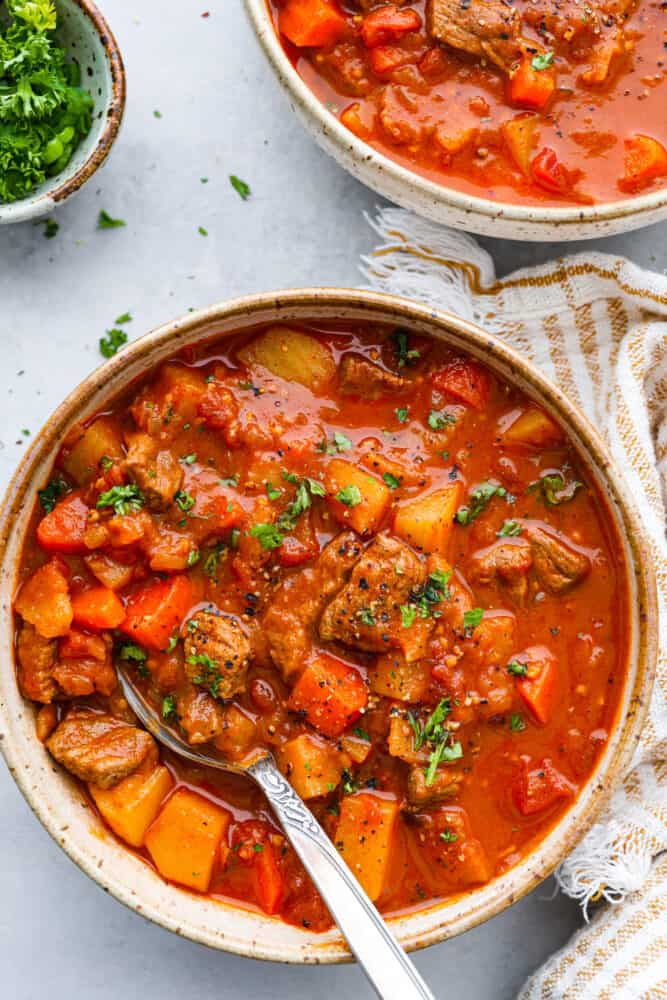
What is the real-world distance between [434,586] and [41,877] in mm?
2053

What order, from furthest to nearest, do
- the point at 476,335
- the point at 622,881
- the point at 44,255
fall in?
the point at 44,255
the point at 622,881
the point at 476,335

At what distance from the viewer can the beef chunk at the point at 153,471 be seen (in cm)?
385

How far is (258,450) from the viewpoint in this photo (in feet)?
13.0

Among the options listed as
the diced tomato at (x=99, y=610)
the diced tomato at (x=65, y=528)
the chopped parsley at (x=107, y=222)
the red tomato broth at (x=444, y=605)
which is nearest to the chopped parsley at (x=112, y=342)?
the chopped parsley at (x=107, y=222)

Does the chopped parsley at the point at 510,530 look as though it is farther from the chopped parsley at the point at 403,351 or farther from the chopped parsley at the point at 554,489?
the chopped parsley at the point at 403,351

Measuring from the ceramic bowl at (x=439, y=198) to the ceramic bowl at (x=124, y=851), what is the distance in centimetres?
42

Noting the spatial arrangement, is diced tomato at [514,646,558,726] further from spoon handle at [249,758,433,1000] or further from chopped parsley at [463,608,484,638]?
spoon handle at [249,758,433,1000]

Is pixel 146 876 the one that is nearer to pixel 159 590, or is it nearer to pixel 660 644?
pixel 159 590

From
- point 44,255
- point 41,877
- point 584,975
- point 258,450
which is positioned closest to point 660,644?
point 584,975

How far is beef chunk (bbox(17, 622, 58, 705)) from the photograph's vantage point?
3.90 metres

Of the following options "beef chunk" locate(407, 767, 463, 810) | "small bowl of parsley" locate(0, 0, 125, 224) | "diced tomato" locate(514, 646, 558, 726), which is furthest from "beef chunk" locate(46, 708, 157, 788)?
"small bowl of parsley" locate(0, 0, 125, 224)

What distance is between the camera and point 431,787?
12.7 ft

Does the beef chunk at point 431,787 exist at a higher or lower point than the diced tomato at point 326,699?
lower

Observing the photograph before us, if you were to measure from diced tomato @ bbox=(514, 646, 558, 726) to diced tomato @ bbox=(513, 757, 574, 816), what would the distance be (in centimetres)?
16
